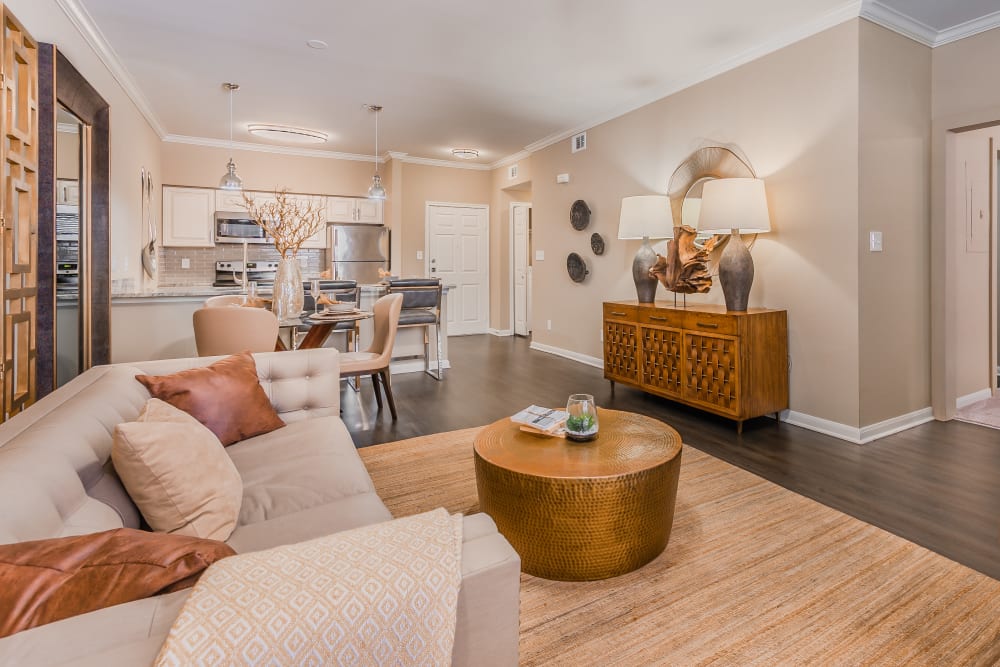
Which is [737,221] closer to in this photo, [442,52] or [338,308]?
[442,52]

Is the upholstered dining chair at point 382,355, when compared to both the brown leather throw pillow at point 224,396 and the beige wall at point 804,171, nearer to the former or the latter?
the brown leather throw pillow at point 224,396

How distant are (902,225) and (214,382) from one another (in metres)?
3.97

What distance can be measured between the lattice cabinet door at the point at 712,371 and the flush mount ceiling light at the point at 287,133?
487cm

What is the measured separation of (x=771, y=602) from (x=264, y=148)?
7.08 m

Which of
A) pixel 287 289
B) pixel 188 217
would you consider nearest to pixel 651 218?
pixel 287 289

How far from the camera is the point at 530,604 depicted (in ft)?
5.59

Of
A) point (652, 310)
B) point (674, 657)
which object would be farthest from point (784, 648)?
point (652, 310)

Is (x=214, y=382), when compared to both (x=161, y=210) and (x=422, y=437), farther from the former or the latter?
(x=161, y=210)

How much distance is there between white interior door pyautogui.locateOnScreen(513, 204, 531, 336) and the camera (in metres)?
7.89

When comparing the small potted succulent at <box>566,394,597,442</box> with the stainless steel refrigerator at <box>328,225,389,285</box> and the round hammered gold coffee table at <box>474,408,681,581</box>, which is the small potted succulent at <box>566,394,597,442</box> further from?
the stainless steel refrigerator at <box>328,225,389,285</box>

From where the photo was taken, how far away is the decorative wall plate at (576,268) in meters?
5.65

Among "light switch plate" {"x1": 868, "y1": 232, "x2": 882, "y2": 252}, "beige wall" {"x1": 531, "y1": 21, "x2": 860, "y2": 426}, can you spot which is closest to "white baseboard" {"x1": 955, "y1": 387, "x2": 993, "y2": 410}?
"beige wall" {"x1": 531, "y1": 21, "x2": 860, "y2": 426}

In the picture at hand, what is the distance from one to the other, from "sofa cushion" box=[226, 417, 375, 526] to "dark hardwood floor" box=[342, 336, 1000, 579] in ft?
4.14

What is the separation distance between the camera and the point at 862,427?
3.23 metres
